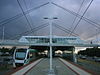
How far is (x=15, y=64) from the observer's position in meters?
32.1

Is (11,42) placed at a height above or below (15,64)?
above

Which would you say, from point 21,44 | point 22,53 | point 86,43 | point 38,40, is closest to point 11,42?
point 21,44

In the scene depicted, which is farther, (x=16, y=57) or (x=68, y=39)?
(x=68, y=39)

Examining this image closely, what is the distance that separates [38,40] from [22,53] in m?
53.0

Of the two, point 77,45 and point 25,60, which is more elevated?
point 77,45

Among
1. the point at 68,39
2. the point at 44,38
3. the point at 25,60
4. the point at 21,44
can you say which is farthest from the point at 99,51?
the point at 25,60

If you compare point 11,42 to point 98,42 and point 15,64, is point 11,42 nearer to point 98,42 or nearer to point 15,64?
point 98,42

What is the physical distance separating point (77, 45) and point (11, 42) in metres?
23.4

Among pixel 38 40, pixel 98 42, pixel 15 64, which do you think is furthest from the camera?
pixel 38 40

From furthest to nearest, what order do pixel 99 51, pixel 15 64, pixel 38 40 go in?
1. pixel 99 51
2. pixel 38 40
3. pixel 15 64

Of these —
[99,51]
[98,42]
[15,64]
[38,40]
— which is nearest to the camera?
[15,64]

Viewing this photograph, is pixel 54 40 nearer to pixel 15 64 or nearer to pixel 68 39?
pixel 68 39

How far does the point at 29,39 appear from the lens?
87.2 m

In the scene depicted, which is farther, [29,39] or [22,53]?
[29,39]
